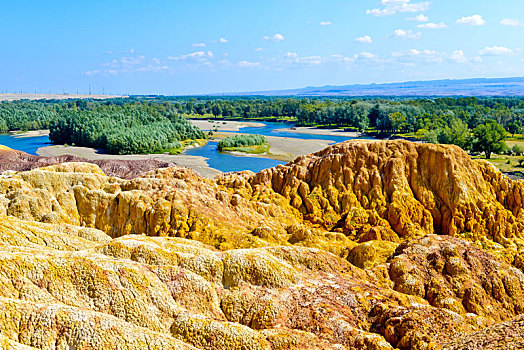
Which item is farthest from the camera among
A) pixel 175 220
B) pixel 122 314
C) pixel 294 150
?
pixel 294 150

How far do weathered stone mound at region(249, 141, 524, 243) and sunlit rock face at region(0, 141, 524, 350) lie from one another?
12 centimetres

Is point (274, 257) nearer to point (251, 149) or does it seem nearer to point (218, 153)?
point (251, 149)

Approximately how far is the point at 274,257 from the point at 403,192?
20506 millimetres

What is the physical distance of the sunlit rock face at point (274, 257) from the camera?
16.5m

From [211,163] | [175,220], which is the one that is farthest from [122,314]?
[211,163]

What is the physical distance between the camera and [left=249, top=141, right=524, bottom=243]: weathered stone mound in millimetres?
37531

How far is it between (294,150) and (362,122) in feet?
219

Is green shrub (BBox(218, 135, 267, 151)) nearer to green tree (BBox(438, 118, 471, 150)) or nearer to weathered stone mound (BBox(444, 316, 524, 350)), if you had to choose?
green tree (BBox(438, 118, 471, 150))

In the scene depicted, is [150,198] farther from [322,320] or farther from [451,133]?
[451,133]

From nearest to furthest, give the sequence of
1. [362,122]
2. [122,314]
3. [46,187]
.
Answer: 1. [122,314]
2. [46,187]
3. [362,122]

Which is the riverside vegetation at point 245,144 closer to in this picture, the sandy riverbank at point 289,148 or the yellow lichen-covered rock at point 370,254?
the sandy riverbank at point 289,148

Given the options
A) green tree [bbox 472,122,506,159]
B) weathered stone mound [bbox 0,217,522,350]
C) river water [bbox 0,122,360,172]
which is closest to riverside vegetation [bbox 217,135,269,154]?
river water [bbox 0,122,360,172]

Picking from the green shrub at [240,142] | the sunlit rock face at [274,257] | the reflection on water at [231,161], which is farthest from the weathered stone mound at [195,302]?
the green shrub at [240,142]

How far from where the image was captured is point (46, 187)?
1382 inches
